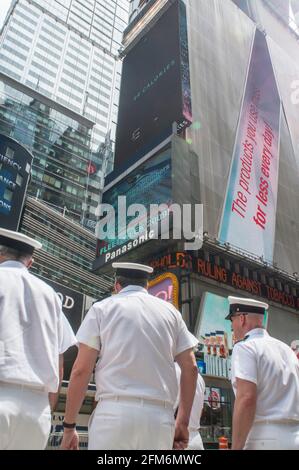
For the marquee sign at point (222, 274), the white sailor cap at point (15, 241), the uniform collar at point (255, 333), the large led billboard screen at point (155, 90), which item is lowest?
the uniform collar at point (255, 333)

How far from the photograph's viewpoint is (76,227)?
47250 millimetres

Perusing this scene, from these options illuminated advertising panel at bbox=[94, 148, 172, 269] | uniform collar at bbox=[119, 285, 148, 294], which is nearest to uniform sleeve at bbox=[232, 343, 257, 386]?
uniform collar at bbox=[119, 285, 148, 294]

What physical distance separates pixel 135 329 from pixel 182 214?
15.1 metres

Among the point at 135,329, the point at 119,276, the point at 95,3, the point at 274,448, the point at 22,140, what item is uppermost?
the point at 95,3

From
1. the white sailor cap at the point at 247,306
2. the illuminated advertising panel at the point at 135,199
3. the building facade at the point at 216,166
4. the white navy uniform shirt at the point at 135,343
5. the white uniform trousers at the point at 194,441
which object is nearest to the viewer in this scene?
the white navy uniform shirt at the point at 135,343

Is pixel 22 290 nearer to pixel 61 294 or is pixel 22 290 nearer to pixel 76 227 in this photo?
pixel 61 294

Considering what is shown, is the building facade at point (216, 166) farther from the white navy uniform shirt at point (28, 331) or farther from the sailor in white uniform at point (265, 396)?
the white navy uniform shirt at point (28, 331)

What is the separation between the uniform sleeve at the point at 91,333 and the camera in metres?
2.37

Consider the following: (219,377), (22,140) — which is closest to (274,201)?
(219,377)

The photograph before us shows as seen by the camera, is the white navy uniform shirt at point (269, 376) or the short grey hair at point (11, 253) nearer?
the short grey hair at point (11, 253)

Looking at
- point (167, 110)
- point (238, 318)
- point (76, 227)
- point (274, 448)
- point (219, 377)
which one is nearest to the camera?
point (274, 448)

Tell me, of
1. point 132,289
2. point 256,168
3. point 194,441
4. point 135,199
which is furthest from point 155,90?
point 132,289

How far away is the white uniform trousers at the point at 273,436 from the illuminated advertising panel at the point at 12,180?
467 inches

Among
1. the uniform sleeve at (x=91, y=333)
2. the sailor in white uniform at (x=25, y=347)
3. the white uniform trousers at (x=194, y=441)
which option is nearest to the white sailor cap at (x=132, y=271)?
the uniform sleeve at (x=91, y=333)
